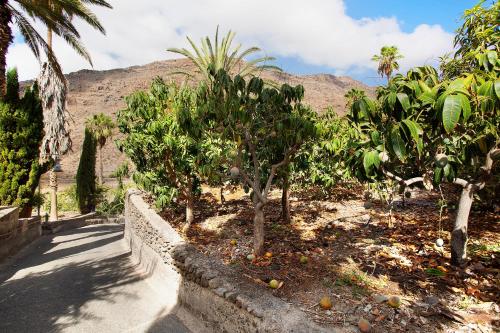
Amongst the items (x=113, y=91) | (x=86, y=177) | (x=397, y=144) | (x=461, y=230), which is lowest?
(x=86, y=177)

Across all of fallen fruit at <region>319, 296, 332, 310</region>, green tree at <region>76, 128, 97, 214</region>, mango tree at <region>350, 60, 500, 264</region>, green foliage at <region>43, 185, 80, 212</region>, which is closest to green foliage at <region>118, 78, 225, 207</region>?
fallen fruit at <region>319, 296, 332, 310</region>

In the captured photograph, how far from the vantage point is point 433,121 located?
276cm

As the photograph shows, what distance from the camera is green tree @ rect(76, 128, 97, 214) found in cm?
2242

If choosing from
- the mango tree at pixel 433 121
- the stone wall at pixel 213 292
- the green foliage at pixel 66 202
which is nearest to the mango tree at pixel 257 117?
the stone wall at pixel 213 292

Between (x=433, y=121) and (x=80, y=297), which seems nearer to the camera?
(x=433, y=121)

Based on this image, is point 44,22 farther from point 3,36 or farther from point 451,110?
point 451,110

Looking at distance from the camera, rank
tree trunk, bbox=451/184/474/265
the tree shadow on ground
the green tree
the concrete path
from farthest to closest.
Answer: the green tree < the tree shadow on ground < the concrete path < tree trunk, bbox=451/184/474/265

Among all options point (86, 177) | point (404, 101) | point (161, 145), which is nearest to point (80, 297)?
point (161, 145)

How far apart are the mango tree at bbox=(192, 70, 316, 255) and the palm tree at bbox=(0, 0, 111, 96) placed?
737cm

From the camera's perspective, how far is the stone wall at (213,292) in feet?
11.4

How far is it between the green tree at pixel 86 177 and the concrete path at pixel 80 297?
13.9 meters

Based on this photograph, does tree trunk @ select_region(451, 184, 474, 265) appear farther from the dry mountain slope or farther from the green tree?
the dry mountain slope

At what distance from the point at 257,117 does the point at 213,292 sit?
2.72m

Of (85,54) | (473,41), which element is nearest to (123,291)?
(473,41)
